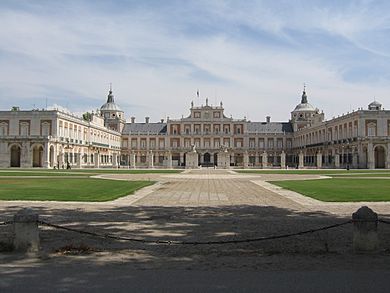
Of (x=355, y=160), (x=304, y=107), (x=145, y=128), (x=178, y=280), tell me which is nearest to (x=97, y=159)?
(x=145, y=128)

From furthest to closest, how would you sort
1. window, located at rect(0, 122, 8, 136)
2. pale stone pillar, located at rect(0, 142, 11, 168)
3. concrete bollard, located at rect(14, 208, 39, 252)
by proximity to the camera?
window, located at rect(0, 122, 8, 136), pale stone pillar, located at rect(0, 142, 11, 168), concrete bollard, located at rect(14, 208, 39, 252)

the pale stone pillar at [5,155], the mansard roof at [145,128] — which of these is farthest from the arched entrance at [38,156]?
the mansard roof at [145,128]

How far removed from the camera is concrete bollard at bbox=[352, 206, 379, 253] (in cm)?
741

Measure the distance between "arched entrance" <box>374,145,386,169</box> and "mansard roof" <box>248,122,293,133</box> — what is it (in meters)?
45.7

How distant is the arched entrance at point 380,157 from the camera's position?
222 feet

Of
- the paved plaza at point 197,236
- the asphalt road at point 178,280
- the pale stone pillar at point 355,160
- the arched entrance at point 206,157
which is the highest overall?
the arched entrance at point 206,157

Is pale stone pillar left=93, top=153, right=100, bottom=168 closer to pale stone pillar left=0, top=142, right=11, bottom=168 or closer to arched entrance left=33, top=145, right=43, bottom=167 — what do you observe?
arched entrance left=33, top=145, right=43, bottom=167

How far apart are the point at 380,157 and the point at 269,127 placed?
4799 centimetres

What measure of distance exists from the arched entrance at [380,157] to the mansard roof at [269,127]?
45.7 m

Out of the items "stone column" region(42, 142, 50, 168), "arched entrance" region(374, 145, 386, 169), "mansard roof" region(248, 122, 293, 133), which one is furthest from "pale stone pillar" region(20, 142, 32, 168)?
"mansard roof" region(248, 122, 293, 133)

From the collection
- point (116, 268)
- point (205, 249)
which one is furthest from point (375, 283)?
point (116, 268)

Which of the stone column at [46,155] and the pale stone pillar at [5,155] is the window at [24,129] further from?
the stone column at [46,155]

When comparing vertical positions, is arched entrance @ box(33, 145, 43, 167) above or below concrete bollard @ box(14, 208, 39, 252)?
above

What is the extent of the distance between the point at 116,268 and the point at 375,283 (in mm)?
3631
